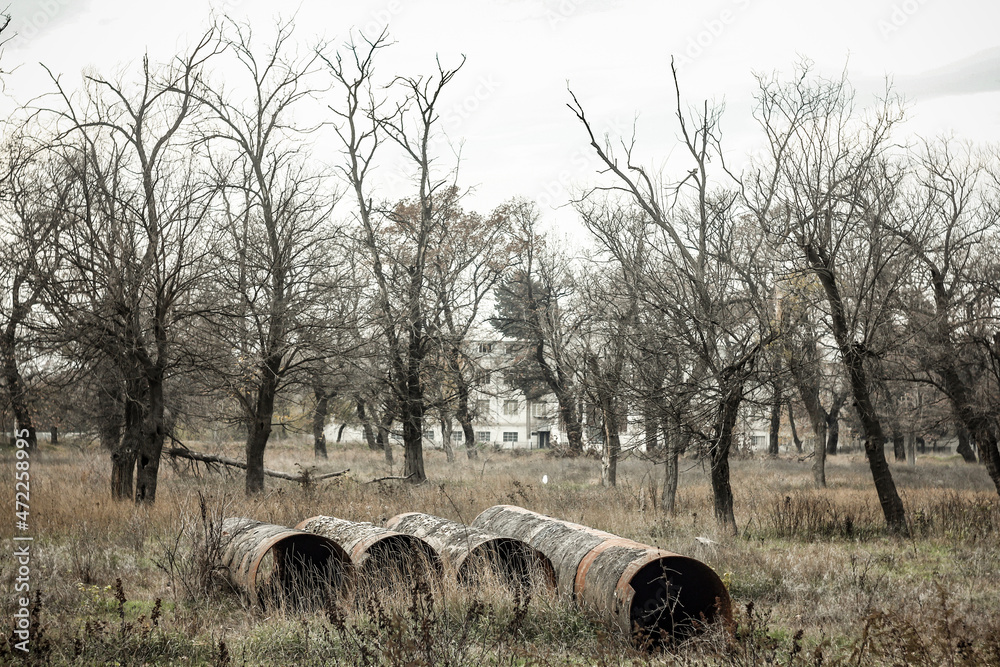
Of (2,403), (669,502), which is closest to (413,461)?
(669,502)

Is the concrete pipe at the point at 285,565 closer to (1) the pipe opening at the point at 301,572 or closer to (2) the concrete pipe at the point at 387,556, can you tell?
(1) the pipe opening at the point at 301,572

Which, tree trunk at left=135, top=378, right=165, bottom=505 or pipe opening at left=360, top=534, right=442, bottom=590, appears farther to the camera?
tree trunk at left=135, top=378, right=165, bottom=505

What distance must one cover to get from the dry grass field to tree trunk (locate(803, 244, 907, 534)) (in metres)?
0.47

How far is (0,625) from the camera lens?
546cm

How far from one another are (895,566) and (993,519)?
14.6 feet

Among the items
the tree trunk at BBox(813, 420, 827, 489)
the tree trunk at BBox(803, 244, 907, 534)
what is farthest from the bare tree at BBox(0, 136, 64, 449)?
the tree trunk at BBox(813, 420, 827, 489)

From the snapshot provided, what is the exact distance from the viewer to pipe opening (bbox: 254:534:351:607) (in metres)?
6.79

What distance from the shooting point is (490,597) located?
21.6 ft

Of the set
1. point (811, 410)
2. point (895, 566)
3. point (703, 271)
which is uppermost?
point (703, 271)

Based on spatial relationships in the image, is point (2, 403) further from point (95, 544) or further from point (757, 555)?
point (757, 555)

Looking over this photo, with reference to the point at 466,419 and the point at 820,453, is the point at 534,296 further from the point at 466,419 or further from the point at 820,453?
the point at 820,453

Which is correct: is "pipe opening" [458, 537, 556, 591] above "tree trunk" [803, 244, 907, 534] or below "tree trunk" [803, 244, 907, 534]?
below

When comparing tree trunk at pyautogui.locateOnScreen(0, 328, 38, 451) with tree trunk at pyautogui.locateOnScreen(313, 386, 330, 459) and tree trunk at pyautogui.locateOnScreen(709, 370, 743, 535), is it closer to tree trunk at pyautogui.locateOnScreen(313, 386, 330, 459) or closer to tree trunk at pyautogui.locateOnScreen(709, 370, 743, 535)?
tree trunk at pyautogui.locateOnScreen(709, 370, 743, 535)

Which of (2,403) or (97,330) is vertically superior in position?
(97,330)
